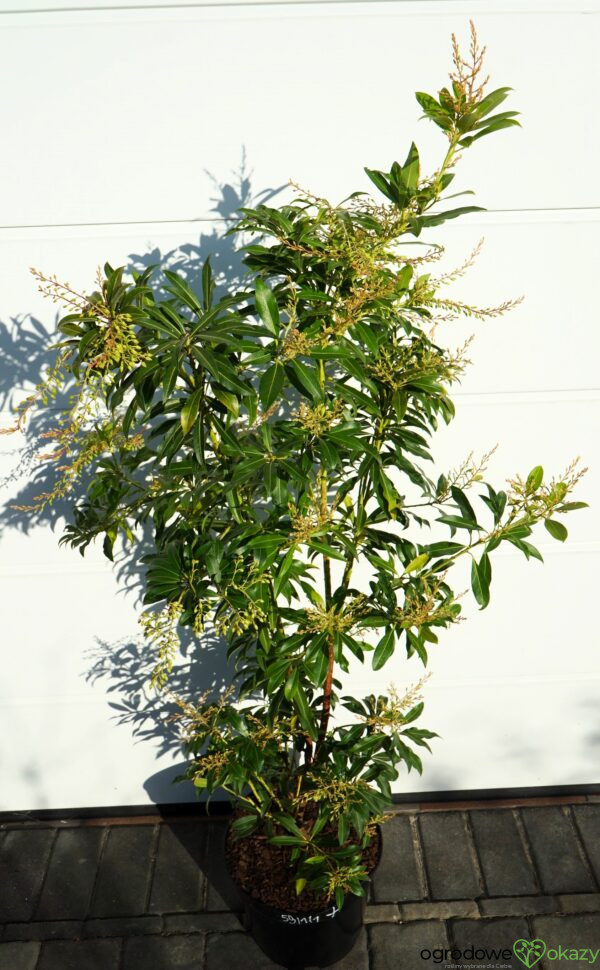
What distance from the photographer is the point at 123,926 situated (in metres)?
2.59

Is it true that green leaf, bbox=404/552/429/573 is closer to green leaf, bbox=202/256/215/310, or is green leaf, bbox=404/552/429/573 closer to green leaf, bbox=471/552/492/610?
green leaf, bbox=471/552/492/610

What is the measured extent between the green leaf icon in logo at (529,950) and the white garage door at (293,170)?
832 millimetres

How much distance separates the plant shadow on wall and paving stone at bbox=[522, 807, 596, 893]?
3.50ft

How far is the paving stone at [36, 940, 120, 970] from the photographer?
2.49m

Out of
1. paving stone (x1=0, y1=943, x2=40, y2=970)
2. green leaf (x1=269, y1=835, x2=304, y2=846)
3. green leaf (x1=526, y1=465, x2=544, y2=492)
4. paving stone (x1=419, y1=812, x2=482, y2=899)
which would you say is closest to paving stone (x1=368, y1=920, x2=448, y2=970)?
paving stone (x1=419, y1=812, x2=482, y2=899)

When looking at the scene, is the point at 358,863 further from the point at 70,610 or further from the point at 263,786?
the point at 70,610

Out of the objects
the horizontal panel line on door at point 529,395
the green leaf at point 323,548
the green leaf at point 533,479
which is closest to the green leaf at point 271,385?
the green leaf at point 323,548

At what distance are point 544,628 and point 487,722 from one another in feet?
1.20

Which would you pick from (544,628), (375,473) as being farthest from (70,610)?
(544,628)

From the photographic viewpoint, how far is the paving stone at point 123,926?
2566mm

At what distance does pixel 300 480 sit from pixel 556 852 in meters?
1.71

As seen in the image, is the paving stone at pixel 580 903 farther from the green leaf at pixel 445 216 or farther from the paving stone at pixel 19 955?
the green leaf at pixel 445 216

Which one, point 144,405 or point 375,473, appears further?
point 375,473

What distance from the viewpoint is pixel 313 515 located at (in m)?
1.92
